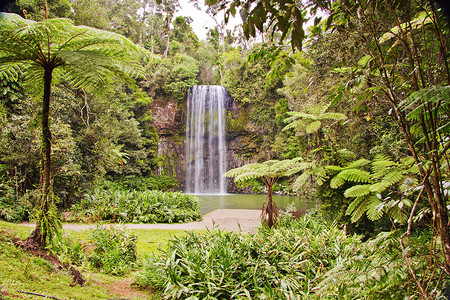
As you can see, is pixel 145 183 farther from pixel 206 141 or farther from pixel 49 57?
pixel 49 57

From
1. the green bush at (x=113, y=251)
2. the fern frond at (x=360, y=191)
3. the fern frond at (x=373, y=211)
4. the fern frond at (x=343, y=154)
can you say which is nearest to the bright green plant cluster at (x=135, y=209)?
the green bush at (x=113, y=251)

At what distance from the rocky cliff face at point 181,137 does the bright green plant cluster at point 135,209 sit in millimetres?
10727

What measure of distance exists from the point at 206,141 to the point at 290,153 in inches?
250

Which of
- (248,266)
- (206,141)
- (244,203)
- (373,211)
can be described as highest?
(206,141)

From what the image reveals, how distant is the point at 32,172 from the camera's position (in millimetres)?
6812

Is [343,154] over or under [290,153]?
under

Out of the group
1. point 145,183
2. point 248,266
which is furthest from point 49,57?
point 145,183

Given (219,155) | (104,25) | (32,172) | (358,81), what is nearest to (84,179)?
(32,172)

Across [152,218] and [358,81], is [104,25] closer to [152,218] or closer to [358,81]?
[152,218]

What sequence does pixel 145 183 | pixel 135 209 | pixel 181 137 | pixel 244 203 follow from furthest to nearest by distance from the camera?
pixel 181 137
pixel 145 183
pixel 244 203
pixel 135 209

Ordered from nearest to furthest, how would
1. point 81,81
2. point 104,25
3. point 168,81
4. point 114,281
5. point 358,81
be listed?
point 358,81 < point 81,81 < point 114,281 < point 104,25 < point 168,81

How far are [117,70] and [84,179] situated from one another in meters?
7.38

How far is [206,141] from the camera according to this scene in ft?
61.0

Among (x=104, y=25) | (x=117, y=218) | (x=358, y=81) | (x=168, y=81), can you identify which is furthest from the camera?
(x=168, y=81)
